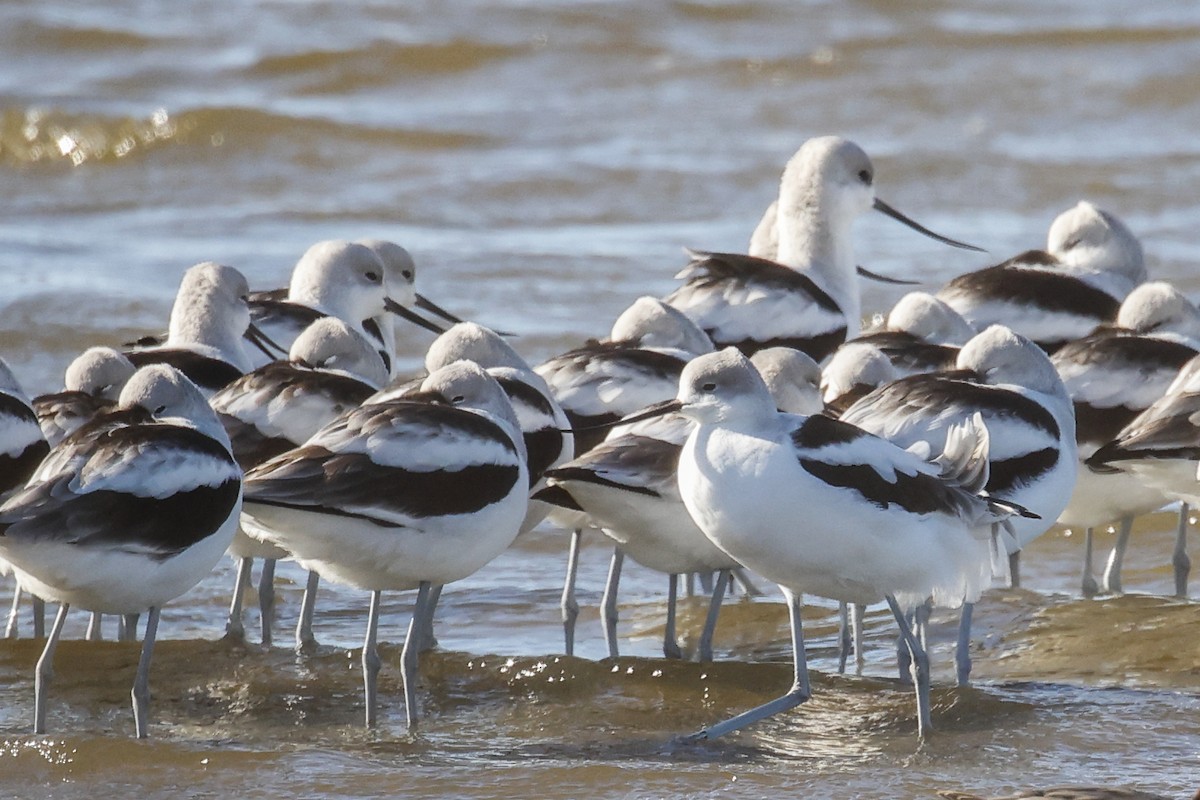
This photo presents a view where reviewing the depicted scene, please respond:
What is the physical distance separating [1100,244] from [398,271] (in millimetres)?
4047

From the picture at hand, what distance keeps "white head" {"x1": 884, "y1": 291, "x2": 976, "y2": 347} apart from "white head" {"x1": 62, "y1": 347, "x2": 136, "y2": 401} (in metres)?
3.64

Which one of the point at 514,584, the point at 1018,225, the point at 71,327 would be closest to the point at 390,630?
the point at 514,584

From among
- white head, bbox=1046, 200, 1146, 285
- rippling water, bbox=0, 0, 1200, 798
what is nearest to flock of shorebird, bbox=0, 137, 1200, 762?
rippling water, bbox=0, 0, 1200, 798

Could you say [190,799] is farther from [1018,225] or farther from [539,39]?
[539,39]

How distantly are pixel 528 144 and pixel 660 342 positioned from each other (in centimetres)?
1300

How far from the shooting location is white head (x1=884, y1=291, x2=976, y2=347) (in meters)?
9.20

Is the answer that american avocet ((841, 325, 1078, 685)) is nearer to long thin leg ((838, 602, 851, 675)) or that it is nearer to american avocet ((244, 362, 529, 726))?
long thin leg ((838, 602, 851, 675))

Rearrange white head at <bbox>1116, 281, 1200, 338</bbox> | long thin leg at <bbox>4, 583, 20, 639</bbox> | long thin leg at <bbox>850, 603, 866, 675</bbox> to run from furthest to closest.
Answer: white head at <bbox>1116, 281, 1200, 338</bbox> < long thin leg at <bbox>4, 583, 20, 639</bbox> < long thin leg at <bbox>850, 603, 866, 675</bbox>

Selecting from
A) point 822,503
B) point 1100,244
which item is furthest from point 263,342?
point 1100,244

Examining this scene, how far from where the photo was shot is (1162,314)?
9570 millimetres

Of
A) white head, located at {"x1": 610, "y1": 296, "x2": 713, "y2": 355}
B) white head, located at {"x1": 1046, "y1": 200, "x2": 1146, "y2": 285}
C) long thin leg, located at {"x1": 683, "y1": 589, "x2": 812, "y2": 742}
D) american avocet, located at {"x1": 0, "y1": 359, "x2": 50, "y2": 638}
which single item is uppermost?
white head, located at {"x1": 1046, "y1": 200, "x2": 1146, "y2": 285}

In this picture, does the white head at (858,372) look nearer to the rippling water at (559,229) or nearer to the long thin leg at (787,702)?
the rippling water at (559,229)

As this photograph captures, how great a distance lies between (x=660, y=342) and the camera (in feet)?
29.5

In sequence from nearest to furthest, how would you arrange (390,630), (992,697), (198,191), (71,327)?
1. (992,697)
2. (390,630)
3. (71,327)
4. (198,191)
